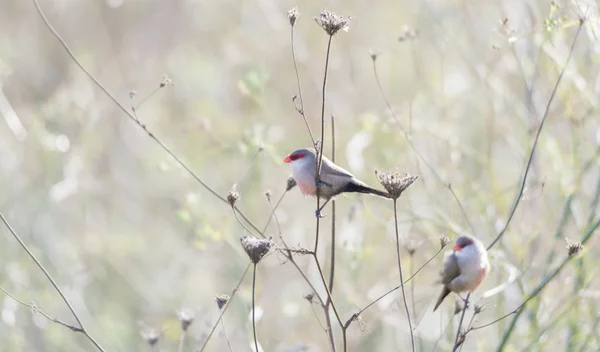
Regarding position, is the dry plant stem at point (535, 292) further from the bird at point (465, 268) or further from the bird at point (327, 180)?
the bird at point (327, 180)

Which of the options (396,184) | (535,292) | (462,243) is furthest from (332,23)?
(462,243)

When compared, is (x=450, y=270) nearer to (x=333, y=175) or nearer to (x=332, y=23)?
(x=333, y=175)

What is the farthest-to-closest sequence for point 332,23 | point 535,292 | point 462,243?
point 462,243
point 535,292
point 332,23

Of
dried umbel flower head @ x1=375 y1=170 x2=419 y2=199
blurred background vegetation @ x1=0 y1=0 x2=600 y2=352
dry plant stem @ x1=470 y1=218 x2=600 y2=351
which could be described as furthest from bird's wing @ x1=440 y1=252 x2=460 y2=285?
dried umbel flower head @ x1=375 y1=170 x2=419 y2=199

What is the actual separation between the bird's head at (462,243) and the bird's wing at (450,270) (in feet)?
0.24

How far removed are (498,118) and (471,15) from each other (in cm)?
82

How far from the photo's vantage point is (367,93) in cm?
887

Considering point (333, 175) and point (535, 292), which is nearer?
point (535, 292)

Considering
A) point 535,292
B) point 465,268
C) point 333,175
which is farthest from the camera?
point 465,268

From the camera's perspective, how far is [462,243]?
4406 mm

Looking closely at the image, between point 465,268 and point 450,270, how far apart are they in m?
0.08

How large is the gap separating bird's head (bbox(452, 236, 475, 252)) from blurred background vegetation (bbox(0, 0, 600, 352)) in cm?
29

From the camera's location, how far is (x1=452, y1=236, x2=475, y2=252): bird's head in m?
4.30

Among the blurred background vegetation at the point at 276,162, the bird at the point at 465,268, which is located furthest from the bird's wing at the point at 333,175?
the bird at the point at 465,268
